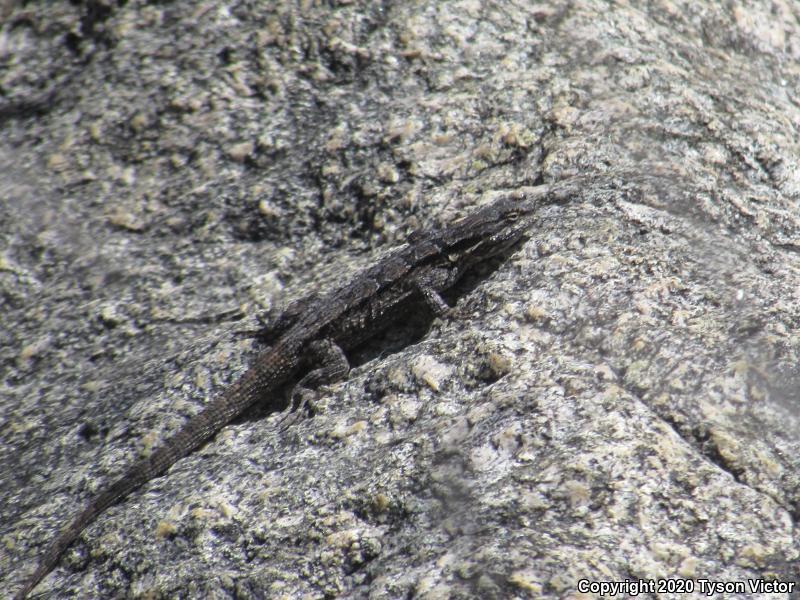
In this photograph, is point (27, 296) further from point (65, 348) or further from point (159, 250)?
point (159, 250)

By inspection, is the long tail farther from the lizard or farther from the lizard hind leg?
the lizard hind leg

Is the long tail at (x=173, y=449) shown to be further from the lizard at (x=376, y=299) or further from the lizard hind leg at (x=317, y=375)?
the lizard hind leg at (x=317, y=375)

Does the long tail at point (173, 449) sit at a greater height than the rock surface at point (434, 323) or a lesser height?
lesser

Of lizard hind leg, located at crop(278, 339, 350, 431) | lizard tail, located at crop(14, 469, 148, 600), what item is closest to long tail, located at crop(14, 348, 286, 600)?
lizard tail, located at crop(14, 469, 148, 600)

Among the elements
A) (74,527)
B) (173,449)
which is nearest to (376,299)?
(173,449)

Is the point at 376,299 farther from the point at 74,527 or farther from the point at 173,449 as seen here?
the point at 74,527

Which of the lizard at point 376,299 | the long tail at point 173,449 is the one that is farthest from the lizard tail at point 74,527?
the lizard at point 376,299

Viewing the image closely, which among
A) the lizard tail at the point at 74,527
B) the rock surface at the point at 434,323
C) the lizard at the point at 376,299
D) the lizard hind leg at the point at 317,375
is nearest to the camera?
the rock surface at the point at 434,323

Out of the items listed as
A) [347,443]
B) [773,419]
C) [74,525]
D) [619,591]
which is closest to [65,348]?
[74,525]
